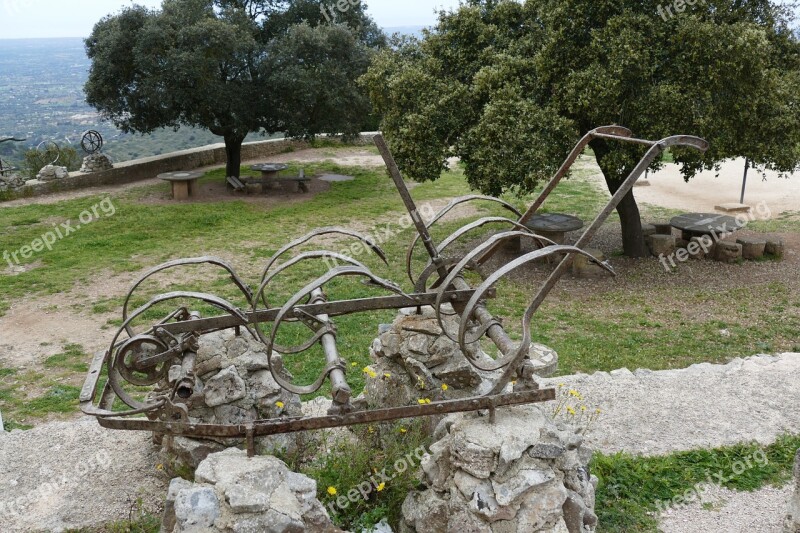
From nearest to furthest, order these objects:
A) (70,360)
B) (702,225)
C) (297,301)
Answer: (297,301) → (70,360) → (702,225)

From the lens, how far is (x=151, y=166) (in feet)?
59.4

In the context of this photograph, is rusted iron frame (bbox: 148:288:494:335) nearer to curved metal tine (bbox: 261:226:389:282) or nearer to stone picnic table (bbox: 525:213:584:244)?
curved metal tine (bbox: 261:226:389:282)

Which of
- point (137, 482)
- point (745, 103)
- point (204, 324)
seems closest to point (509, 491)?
point (204, 324)

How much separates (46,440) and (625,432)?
484 cm

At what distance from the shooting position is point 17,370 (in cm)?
810

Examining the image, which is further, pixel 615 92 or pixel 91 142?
pixel 91 142

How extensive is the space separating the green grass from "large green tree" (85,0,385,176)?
11.8 meters

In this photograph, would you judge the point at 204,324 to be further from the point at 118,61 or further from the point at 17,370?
the point at 118,61

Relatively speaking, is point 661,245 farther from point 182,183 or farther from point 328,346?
point 182,183

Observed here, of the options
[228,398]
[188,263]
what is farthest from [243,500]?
[188,263]

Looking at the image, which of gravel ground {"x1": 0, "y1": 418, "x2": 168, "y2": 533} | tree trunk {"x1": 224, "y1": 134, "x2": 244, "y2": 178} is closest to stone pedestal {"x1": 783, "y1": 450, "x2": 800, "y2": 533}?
gravel ground {"x1": 0, "y1": 418, "x2": 168, "y2": 533}

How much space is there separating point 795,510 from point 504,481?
212 centimetres

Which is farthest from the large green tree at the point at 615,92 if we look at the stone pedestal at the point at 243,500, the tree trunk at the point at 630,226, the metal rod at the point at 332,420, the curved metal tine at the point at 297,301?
the stone pedestal at the point at 243,500

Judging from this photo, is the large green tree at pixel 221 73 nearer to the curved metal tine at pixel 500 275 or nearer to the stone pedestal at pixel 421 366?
the stone pedestal at pixel 421 366
